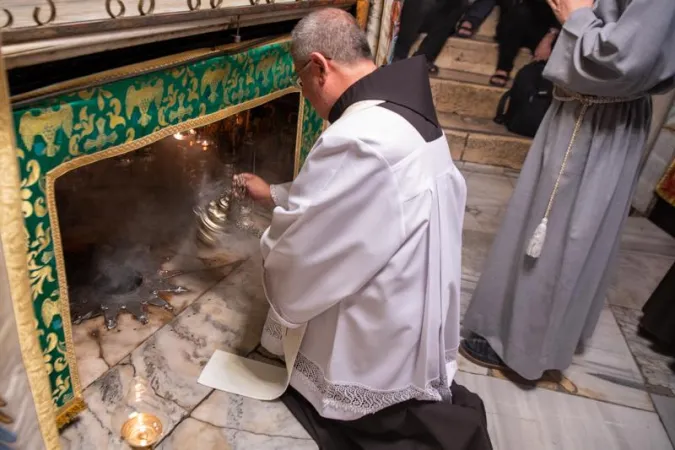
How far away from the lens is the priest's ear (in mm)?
1563

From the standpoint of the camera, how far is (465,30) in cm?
528

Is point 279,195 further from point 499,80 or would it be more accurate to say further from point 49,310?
point 499,80

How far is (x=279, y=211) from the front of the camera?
1.58 metres

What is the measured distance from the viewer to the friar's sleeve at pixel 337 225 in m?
1.42

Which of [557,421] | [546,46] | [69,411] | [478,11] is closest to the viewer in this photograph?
[69,411]

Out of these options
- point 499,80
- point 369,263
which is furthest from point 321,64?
point 499,80

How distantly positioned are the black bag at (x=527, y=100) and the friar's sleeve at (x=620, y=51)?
10.4 ft

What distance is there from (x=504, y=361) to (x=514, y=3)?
3.94m

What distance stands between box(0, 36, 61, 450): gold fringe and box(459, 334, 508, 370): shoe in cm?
181

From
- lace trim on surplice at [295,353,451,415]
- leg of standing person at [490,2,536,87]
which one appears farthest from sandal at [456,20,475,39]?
lace trim on surplice at [295,353,451,415]

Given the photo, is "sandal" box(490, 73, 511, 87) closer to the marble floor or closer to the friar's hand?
the marble floor

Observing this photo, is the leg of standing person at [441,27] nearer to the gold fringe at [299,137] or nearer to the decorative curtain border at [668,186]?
the decorative curtain border at [668,186]

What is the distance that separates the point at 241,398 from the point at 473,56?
14.7ft

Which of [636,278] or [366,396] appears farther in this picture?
[636,278]
